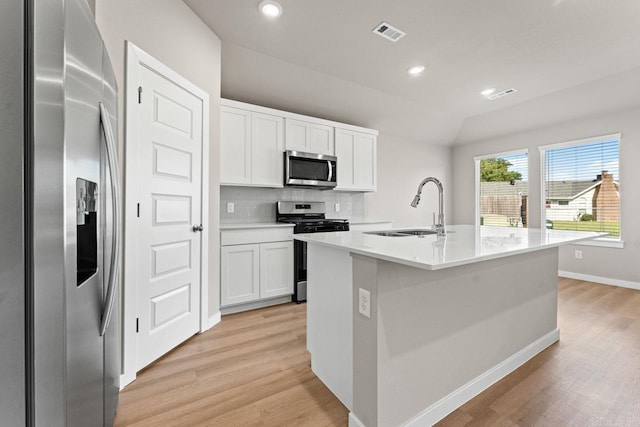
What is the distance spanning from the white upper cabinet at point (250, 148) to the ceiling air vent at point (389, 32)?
1.45 m

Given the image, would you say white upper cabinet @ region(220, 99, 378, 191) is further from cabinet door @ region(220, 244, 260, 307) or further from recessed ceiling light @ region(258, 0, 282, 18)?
recessed ceiling light @ region(258, 0, 282, 18)

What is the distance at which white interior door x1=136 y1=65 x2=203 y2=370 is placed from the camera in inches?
75.7

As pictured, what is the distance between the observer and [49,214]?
677 mm

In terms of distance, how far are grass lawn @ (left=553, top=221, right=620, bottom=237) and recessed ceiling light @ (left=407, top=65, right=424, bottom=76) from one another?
3.50m

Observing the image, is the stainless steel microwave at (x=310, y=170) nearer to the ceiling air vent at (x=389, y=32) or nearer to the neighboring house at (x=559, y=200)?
the ceiling air vent at (x=389, y=32)

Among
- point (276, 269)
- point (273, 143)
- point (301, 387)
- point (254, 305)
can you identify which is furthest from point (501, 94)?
point (301, 387)

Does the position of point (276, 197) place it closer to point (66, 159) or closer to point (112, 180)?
point (112, 180)

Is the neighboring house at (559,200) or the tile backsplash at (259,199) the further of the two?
the neighboring house at (559,200)

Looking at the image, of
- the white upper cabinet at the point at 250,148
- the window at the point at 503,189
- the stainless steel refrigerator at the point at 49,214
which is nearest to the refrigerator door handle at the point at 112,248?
the stainless steel refrigerator at the point at 49,214

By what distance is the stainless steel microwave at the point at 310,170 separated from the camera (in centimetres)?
353

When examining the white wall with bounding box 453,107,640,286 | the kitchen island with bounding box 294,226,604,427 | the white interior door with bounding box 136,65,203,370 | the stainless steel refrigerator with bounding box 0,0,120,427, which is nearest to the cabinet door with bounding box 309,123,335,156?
the white interior door with bounding box 136,65,203,370

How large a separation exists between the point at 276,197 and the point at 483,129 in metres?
4.12

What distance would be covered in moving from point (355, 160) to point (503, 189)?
3.21m

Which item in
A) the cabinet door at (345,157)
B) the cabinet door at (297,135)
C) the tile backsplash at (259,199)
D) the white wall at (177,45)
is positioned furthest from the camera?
the cabinet door at (345,157)
